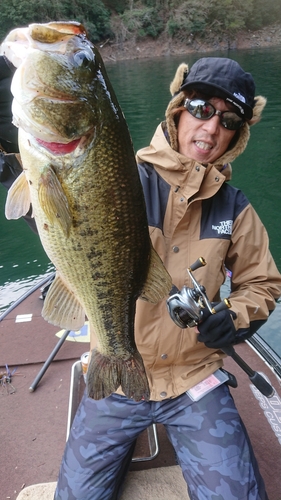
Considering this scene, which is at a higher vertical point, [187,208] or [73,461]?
[187,208]

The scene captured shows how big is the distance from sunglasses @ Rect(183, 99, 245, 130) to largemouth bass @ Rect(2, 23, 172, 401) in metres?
1.02

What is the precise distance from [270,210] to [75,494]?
8412 millimetres

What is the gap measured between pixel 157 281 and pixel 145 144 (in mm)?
13820

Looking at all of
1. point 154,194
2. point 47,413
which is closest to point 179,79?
point 154,194

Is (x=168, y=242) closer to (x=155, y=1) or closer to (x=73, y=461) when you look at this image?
(x=73, y=461)

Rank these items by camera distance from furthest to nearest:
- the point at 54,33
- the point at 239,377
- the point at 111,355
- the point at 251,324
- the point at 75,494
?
the point at 239,377
the point at 251,324
the point at 75,494
the point at 111,355
the point at 54,33

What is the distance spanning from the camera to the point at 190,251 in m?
2.48

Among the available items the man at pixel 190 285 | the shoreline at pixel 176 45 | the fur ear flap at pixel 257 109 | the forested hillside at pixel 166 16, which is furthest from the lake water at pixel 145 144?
the forested hillside at pixel 166 16

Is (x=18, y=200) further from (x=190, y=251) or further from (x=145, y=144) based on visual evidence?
(x=145, y=144)

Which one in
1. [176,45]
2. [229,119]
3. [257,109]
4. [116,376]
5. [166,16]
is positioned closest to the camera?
[116,376]

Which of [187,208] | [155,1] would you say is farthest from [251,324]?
[155,1]

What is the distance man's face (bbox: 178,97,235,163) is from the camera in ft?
8.34

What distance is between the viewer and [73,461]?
249 cm

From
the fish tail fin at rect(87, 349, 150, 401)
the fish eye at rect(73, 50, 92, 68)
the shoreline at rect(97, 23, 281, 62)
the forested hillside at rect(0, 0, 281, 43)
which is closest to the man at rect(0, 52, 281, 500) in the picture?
the fish tail fin at rect(87, 349, 150, 401)
